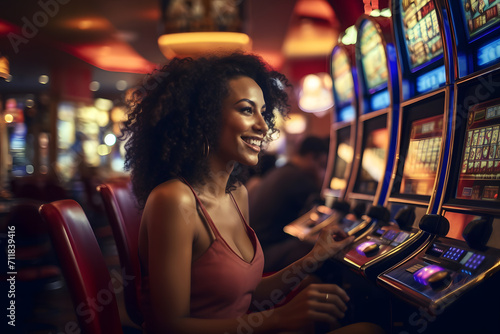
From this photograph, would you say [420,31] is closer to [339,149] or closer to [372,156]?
[372,156]

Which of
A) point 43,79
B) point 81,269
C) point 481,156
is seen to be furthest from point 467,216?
point 43,79

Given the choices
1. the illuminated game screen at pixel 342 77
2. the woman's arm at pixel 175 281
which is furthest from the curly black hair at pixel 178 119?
the illuminated game screen at pixel 342 77

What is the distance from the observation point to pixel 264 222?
327 centimetres

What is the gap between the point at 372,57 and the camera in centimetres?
248

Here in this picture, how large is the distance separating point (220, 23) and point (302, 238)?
2699mm

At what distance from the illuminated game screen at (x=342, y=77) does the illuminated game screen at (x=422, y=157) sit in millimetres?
900

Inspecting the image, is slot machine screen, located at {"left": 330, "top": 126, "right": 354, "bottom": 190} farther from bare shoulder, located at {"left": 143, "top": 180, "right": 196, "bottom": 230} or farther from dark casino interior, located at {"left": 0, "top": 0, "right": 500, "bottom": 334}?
bare shoulder, located at {"left": 143, "top": 180, "right": 196, "bottom": 230}

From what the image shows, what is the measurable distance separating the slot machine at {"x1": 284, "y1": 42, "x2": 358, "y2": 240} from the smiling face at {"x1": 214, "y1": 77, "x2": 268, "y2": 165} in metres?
1.18

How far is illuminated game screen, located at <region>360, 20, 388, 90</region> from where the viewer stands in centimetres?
233

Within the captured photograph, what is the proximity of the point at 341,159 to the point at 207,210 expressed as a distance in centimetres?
193

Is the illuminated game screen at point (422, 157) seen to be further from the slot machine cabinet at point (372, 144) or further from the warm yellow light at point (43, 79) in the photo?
the warm yellow light at point (43, 79)

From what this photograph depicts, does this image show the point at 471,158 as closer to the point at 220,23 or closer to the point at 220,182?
the point at 220,182

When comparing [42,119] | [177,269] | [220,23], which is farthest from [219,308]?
[42,119]

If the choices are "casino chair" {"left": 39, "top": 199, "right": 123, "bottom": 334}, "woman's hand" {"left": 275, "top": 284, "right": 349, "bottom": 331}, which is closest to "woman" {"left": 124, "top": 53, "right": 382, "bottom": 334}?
"woman's hand" {"left": 275, "top": 284, "right": 349, "bottom": 331}
